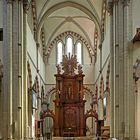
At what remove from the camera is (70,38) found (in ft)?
162

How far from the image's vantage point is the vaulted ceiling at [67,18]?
38.6 m

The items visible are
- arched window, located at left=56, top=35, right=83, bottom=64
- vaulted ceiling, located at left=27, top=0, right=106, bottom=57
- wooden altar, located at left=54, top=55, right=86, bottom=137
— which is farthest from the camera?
arched window, located at left=56, top=35, right=83, bottom=64

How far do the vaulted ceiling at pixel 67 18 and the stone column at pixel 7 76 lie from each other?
13094 mm

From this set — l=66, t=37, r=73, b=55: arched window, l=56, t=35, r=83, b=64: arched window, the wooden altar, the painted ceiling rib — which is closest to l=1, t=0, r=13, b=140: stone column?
the painted ceiling rib

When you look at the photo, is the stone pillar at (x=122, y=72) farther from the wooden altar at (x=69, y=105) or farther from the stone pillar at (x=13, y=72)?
the wooden altar at (x=69, y=105)

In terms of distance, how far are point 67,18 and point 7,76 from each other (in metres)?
22.7

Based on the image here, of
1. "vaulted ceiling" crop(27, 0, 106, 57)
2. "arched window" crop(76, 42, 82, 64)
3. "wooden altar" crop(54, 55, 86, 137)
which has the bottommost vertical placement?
"wooden altar" crop(54, 55, 86, 137)

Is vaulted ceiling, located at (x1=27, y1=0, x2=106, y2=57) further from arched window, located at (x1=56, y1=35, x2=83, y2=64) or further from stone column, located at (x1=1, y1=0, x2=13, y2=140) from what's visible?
stone column, located at (x1=1, y1=0, x2=13, y2=140)

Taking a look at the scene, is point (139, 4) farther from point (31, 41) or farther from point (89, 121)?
point (89, 121)

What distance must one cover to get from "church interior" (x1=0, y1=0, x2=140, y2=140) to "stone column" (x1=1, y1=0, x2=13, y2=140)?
5cm

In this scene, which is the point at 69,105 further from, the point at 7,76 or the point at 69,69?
the point at 7,76

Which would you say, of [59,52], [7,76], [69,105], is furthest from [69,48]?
[7,76]

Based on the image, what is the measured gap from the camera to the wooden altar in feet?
141

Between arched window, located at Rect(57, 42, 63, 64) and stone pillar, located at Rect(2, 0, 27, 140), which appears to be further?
arched window, located at Rect(57, 42, 63, 64)
